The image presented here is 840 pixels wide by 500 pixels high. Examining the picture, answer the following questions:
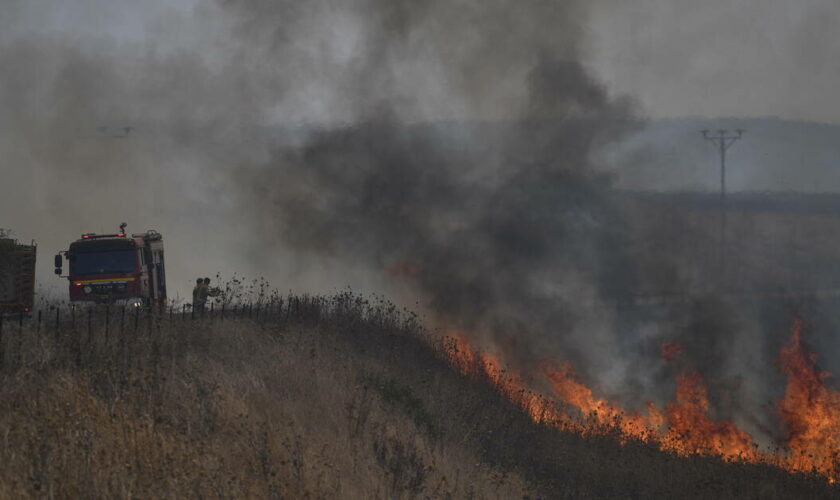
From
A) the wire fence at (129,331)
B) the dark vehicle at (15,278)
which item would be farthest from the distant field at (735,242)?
the dark vehicle at (15,278)

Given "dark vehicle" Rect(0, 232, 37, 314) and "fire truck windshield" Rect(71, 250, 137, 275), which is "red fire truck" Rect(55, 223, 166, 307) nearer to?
"fire truck windshield" Rect(71, 250, 137, 275)

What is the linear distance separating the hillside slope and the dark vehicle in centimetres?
580

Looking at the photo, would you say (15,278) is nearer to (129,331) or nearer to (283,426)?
(129,331)

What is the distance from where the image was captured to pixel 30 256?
22578 millimetres

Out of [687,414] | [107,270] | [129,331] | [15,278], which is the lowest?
[687,414]

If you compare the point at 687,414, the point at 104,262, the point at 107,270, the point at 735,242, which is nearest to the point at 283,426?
the point at 107,270

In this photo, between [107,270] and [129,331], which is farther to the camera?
[107,270]

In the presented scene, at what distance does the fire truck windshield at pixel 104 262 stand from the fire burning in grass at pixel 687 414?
25.9 feet

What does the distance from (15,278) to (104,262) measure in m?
1.97

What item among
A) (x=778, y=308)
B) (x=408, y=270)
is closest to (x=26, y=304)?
(x=408, y=270)

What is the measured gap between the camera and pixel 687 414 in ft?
84.9

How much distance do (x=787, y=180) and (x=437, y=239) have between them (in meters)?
20.4

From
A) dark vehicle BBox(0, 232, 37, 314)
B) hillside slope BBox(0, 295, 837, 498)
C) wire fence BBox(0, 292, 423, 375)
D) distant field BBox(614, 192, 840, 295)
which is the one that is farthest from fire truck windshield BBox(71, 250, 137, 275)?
distant field BBox(614, 192, 840, 295)

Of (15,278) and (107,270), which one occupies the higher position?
(107,270)
